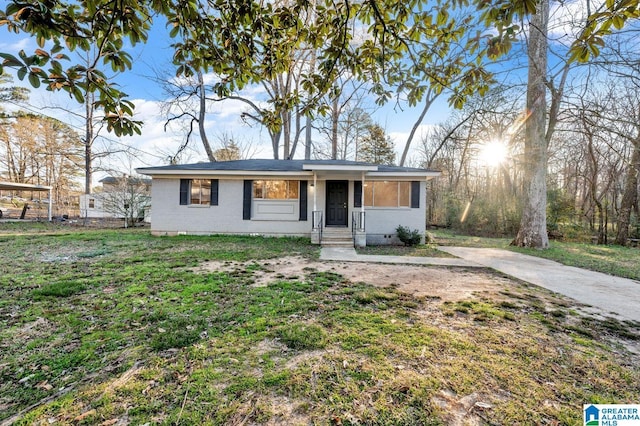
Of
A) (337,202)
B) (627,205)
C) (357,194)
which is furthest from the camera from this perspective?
(627,205)

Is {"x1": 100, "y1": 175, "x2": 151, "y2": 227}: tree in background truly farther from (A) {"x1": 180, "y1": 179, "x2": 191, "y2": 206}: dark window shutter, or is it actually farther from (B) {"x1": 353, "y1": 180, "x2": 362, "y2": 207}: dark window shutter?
(B) {"x1": 353, "y1": 180, "x2": 362, "y2": 207}: dark window shutter

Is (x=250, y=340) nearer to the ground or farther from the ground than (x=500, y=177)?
nearer to the ground

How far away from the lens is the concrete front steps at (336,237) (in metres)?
9.26

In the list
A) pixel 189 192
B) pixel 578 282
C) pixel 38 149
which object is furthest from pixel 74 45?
pixel 38 149

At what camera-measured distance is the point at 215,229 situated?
420 inches

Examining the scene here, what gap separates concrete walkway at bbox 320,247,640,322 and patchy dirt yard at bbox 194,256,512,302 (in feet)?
2.11

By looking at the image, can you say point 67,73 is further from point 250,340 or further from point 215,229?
point 215,229

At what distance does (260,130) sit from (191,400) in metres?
16.9

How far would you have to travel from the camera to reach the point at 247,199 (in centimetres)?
1061

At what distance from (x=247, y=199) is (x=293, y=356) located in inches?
352

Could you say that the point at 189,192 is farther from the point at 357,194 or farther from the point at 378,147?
the point at 378,147

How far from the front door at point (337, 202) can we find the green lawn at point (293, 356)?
21.2 feet

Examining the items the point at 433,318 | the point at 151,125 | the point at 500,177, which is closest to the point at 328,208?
the point at 433,318

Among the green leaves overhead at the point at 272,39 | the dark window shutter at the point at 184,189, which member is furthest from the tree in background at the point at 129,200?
the green leaves overhead at the point at 272,39
